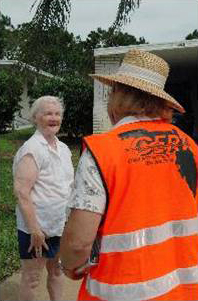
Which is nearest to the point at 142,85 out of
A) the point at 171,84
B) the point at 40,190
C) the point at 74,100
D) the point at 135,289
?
the point at 135,289

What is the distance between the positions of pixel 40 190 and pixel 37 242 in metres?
0.33

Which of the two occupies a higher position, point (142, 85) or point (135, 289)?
point (142, 85)

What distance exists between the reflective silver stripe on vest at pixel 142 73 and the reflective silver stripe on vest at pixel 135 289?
2.57 feet

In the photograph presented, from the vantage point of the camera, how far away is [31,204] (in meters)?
3.42

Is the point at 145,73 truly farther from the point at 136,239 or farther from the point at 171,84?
the point at 171,84

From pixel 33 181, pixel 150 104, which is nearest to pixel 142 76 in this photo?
pixel 150 104

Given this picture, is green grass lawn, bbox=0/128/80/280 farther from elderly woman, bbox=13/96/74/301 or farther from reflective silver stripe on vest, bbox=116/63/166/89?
reflective silver stripe on vest, bbox=116/63/166/89

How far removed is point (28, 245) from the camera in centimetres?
357

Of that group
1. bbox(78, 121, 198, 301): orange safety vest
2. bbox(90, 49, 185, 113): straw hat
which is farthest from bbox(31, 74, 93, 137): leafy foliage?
bbox(78, 121, 198, 301): orange safety vest

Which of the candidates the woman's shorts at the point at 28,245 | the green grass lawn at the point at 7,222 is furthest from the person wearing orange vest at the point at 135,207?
the green grass lawn at the point at 7,222

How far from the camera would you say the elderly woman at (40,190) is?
342 centimetres

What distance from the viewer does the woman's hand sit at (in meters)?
3.45

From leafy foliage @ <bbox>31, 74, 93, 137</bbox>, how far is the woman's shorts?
14.0m

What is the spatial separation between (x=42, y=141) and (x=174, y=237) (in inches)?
63.1
